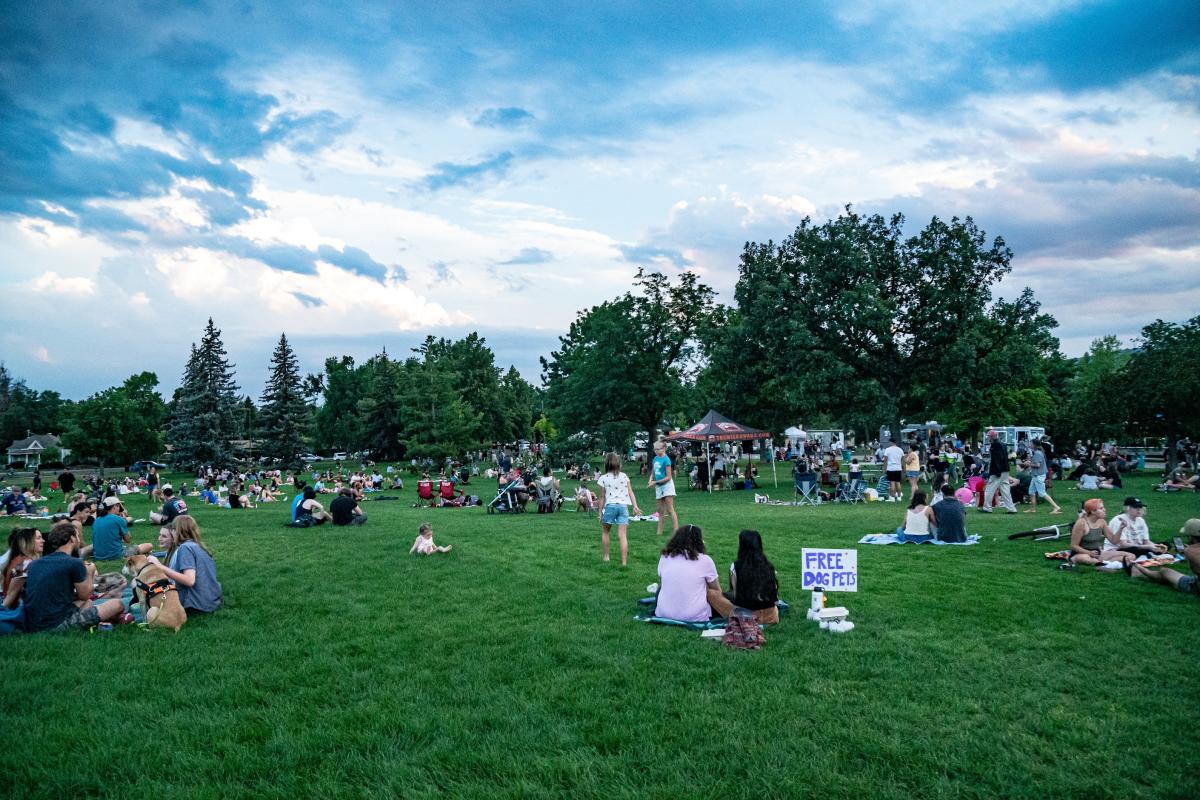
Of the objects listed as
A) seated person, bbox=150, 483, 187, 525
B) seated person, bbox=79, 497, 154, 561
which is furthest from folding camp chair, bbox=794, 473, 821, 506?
seated person, bbox=79, 497, 154, 561

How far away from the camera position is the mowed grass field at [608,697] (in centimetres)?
419

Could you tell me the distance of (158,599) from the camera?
7.75 m

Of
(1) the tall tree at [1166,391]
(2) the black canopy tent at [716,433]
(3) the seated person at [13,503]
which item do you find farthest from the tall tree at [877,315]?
(3) the seated person at [13,503]

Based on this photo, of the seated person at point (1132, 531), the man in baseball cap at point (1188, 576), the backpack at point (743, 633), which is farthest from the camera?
the seated person at point (1132, 531)

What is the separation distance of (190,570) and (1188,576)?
38.0 feet

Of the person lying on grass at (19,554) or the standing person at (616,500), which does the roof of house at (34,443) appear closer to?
the person lying on grass at (19,554)

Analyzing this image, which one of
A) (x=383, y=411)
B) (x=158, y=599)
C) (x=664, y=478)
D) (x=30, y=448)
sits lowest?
(x=158, y=599)

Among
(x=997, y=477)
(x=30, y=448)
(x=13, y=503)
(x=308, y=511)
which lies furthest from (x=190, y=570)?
(x=30, y=448)

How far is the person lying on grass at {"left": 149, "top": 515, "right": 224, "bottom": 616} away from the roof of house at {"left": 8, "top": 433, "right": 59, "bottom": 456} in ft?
352

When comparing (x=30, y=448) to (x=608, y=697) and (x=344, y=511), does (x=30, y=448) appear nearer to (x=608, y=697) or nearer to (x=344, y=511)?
(x=344, y=511)

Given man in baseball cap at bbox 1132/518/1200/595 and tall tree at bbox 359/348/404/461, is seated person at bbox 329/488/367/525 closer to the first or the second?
man in baseball cap at bbox 1132/518/1200/595

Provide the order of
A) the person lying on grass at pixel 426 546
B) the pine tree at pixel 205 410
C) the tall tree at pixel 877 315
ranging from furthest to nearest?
the pine tree at pixel 205 410 < the tall tree at pixel 877 315 < the person lying on grass at pixel 426 546

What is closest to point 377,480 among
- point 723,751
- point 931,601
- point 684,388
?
point 684,388

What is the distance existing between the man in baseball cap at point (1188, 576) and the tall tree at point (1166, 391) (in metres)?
24.0
